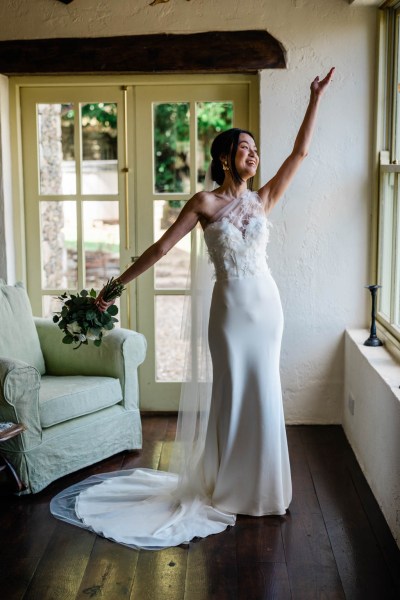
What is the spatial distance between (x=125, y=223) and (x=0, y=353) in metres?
1.31

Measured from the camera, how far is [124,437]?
4.25 metres

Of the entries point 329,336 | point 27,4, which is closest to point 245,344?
point 329,336

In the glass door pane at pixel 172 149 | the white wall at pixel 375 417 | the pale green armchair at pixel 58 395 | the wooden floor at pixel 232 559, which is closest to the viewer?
the wooden floor at pixel 232 559

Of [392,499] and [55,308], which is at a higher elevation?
[55,308]

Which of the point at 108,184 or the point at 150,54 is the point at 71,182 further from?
the point at 150,54

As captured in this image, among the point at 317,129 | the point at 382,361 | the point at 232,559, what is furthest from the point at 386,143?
the point at 232,559

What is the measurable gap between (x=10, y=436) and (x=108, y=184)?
6.57 ft

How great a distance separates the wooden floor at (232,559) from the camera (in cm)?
277

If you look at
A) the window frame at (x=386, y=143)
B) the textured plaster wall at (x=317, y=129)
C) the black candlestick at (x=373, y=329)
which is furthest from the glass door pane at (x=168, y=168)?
the black candlestick at (x=373, y=329)

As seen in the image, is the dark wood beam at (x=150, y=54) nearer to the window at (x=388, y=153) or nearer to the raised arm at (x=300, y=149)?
the window at (x=388, y=153)

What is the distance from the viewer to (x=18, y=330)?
4242 millimetres

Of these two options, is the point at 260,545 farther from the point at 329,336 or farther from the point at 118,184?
the point at 118,184

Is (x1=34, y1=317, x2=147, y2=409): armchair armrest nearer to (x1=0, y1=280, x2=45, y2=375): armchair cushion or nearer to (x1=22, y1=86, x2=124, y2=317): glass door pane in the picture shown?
(x1=0, y1=280, x2=45, y2=375): armchair cushion

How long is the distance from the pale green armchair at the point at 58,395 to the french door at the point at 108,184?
62 centimetres
